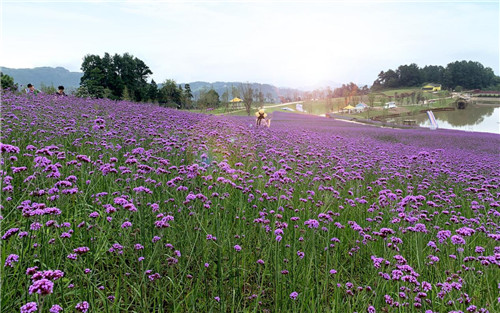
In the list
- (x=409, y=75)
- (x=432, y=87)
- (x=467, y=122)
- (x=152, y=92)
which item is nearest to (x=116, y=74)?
(x=152, y=92)

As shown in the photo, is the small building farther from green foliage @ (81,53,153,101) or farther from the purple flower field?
the purple flower field

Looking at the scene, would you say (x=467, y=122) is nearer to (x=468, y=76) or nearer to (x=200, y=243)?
(x=200, y=243)

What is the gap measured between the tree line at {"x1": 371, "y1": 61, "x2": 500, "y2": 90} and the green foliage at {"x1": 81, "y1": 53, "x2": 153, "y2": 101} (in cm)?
13425

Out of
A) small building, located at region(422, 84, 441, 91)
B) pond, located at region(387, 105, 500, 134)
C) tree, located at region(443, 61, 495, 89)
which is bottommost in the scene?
pond, located at region(387, 105, 500, 134)

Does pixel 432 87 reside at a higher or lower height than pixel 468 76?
lower

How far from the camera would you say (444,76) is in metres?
149

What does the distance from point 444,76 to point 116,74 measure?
155m

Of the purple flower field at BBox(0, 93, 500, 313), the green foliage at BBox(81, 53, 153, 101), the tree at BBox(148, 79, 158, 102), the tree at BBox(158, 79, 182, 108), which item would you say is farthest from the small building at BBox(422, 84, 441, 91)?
the purple flower field at BBox(0, 93, 500, 313)

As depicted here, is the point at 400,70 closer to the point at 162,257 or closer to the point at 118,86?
the point at 118,86

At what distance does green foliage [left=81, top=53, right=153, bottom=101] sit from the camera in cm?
5903

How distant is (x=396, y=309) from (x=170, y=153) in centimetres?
503

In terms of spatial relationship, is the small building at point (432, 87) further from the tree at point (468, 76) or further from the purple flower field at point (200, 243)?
the purple flower field at point (200, 243)

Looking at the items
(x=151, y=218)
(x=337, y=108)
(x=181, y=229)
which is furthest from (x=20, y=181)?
(x=337, y=108)

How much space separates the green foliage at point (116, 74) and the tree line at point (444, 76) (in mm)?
134251
